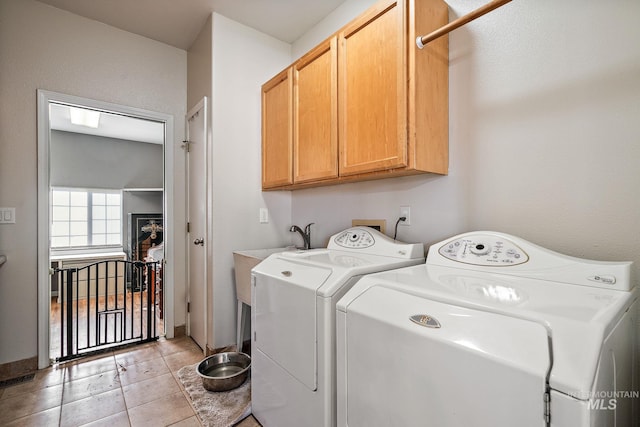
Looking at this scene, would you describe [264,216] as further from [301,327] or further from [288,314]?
[301,327]

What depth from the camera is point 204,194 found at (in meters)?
2.43

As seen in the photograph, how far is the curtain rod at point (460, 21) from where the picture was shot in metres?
1.12

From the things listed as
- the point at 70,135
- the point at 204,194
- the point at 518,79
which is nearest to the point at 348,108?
the point at 518,79

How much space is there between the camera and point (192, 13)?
2.35 meters

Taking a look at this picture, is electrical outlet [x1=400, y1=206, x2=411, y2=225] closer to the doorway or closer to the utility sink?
the utility sink

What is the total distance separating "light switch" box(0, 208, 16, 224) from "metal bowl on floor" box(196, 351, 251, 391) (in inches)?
67.8

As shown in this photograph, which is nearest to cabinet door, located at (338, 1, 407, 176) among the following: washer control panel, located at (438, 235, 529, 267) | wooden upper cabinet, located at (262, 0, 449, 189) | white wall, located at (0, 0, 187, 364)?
wooden upper cabinet, located at (262, 0, 449, 189)

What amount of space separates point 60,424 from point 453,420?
6.86 feet

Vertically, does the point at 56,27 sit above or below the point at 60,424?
above

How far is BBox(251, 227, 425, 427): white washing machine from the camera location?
3.77ft

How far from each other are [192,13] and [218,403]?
9.33 ft

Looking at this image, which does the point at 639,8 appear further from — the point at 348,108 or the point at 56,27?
the point at 56,27

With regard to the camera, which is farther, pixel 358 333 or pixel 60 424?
pixel 60 424

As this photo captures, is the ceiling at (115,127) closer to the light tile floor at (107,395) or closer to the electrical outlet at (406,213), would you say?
the light tile floor at (107,395)
